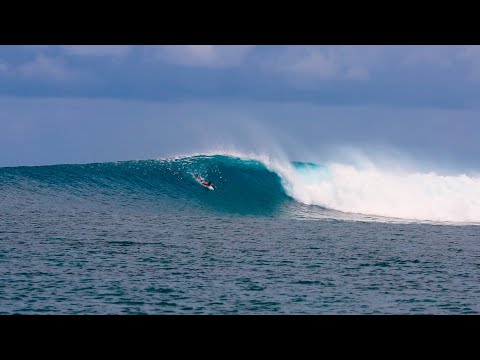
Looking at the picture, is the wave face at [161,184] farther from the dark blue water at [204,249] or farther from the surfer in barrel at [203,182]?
the surfer in barrel at [203,182]

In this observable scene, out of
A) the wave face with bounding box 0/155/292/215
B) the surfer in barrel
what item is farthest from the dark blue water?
the surfer in barrel

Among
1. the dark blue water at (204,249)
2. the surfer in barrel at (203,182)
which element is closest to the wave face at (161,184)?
the dark blue water at (204,249)

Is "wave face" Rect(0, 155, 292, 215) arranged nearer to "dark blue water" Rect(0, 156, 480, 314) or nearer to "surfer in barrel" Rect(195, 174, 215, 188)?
"dark blue water" Rect(0, 156, 480, 314)

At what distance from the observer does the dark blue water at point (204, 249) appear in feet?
32.6

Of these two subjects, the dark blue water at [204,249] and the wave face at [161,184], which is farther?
the wave face at [161,184]

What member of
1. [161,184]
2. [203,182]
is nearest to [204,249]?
[161,184]

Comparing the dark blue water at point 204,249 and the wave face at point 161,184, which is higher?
the wave face at point 161,184

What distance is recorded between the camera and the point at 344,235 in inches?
733

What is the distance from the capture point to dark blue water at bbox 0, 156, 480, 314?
9.92 metres

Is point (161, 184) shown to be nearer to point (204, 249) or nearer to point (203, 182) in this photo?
point (203, 182)

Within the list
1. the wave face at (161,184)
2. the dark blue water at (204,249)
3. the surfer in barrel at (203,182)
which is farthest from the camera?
the surfer in barrel at (203,182)

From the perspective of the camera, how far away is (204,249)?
15.3m
